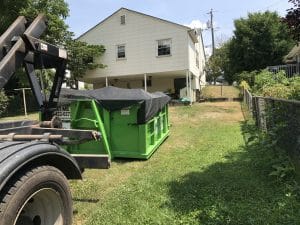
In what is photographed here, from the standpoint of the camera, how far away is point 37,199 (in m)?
3.28

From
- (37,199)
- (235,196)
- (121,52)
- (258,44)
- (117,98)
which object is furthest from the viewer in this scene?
(258,44)

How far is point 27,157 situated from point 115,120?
5158 mm

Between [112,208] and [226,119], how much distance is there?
11.4 meters

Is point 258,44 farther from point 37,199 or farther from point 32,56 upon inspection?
point 37,199

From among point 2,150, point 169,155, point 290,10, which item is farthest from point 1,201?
point 169,155

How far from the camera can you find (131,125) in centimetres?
799

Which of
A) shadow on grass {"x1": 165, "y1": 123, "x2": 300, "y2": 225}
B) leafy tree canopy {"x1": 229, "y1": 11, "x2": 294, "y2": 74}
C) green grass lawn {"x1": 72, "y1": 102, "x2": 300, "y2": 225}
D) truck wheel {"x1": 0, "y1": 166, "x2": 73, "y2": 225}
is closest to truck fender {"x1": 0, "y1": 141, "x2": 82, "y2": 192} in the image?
truck wheel {"x1": 0, "y1": 166, "x2": 73, "y2": 225}

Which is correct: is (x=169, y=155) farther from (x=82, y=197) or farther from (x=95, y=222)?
(x=95, y=222)

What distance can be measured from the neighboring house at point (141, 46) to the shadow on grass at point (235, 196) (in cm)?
1780

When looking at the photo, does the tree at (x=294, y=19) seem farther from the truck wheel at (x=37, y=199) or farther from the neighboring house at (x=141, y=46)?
the neighboring house at (x=141, y=46)

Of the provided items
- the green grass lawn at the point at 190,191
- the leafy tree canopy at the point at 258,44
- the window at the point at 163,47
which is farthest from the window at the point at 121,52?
the green grass lawn at the point at 190,191

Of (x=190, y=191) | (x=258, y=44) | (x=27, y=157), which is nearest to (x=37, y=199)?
(x=27, y=157)

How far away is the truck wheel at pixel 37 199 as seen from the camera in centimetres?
274

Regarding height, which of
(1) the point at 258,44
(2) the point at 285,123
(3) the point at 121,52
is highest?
(1) the point at 258,44
